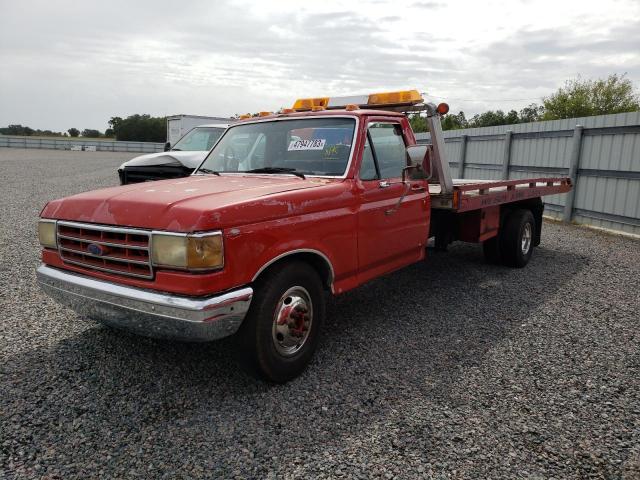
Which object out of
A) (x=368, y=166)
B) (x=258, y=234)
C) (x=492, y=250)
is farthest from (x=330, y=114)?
(x=492, y=250)

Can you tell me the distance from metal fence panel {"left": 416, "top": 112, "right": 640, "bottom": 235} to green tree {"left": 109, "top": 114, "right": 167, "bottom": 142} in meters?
56.3

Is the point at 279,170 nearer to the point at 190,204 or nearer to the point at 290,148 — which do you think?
the point at 290,148

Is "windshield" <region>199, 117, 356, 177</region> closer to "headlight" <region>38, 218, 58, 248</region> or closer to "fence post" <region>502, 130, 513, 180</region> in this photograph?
"headlight" <region>38, 218, 58, 248</region>

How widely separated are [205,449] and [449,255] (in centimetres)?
553

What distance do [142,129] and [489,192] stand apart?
65244 millimetres

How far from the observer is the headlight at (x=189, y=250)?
9.22 feet

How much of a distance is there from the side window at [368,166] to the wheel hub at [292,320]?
120cm

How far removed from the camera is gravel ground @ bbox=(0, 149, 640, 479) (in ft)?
8.66

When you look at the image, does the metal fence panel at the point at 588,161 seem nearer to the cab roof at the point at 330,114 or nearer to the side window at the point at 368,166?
the cab roof at the point at 330,114

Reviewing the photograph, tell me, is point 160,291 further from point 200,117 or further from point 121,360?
point 200,117

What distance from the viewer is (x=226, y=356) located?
3848mm

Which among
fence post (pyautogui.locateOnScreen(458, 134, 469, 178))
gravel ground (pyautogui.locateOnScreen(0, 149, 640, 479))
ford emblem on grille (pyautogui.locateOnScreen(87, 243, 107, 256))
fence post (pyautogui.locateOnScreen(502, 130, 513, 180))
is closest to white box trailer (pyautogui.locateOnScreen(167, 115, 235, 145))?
fence post (pyautogui.locateOnScreen(458, 134, 469, 178))

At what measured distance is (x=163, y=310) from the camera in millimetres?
2879

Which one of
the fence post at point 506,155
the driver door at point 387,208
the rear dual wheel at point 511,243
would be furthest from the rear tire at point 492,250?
the fence post at point 506,155
